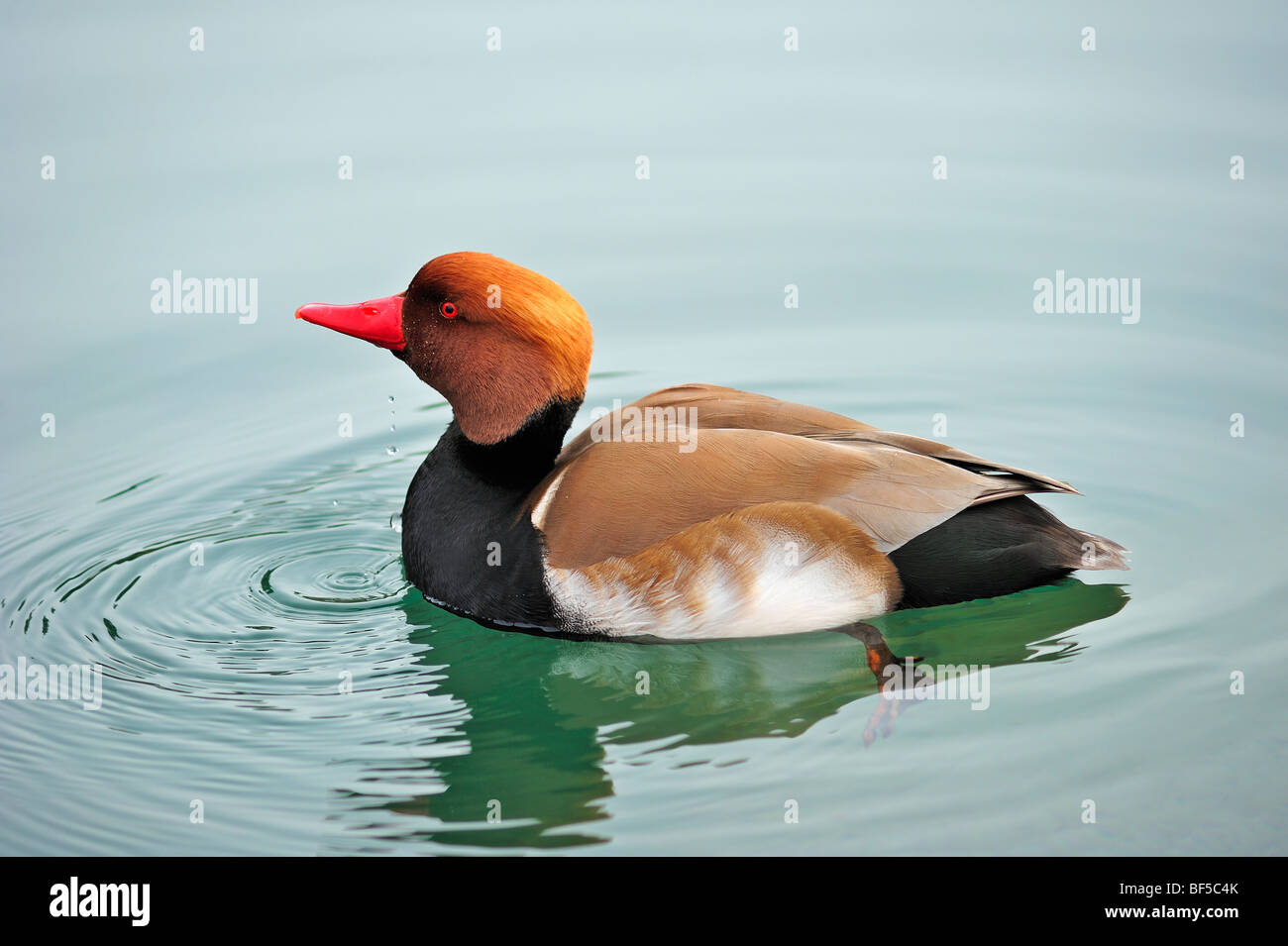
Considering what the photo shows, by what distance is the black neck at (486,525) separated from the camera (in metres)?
6.11

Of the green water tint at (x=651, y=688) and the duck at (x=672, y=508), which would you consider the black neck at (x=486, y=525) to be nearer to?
the duck at (x=672, y=508)

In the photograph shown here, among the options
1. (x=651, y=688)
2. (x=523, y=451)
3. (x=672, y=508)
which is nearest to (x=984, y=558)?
(x=672, y=508)

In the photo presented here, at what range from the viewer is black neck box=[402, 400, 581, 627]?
6113mm

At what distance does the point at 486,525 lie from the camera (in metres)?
6.23

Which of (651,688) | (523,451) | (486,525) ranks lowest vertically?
(651,688)

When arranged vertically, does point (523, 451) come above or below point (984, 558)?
above

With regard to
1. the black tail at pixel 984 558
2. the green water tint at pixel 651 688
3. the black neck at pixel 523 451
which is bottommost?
the green water tint at pixel 651 688

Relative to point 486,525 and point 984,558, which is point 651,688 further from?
point 984,558

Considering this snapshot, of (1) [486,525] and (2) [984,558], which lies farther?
(1) [486,525]

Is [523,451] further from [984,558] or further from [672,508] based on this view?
[984,558]

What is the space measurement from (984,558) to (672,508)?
1216 mm

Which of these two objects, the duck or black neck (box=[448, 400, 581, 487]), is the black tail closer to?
the duck

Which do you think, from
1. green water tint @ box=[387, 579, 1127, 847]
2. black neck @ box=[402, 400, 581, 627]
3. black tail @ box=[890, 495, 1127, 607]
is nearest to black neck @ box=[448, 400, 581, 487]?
black neck @ box=[402, 400, 581, 627]

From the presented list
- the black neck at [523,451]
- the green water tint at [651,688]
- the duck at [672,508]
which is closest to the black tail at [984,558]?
the duck at [672,508]
